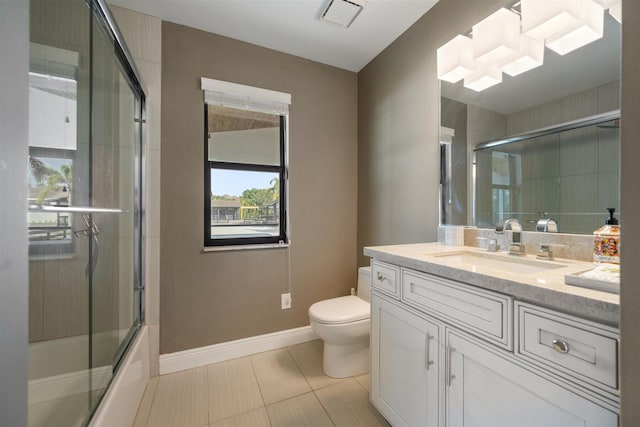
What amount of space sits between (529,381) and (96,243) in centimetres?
174

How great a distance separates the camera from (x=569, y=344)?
652 mm

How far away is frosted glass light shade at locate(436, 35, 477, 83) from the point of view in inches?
56.6

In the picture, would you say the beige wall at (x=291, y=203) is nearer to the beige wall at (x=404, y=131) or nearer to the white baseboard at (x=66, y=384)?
the beige wall at (x=404, y=131)

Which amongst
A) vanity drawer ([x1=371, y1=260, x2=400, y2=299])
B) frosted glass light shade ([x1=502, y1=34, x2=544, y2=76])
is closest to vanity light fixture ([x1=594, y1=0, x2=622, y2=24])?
frosted glass light shade ([x1=502, y1=34, x2=544, y2=76])

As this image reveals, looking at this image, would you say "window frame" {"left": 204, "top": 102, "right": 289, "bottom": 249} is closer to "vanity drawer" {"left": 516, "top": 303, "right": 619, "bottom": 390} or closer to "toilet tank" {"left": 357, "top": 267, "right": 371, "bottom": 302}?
"toilet tank" {"left": 357, "top": 267, "right": 371, "bottom": 302}

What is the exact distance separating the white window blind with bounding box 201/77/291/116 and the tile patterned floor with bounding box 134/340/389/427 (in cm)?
189

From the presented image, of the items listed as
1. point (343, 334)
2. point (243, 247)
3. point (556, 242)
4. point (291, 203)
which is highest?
point (291, 203)

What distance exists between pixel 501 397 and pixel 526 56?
140 cm

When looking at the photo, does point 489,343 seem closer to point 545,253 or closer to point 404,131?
point 545,253

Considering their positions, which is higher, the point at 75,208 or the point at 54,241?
the point at 75,208

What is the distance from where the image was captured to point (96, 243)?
1.25m

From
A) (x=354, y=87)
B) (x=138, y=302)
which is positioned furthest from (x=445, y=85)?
(x=138, y=302)

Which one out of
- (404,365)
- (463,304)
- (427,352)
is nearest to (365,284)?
(404,365)

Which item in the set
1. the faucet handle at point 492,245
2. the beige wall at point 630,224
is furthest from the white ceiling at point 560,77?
the beige wall at point 630,224
